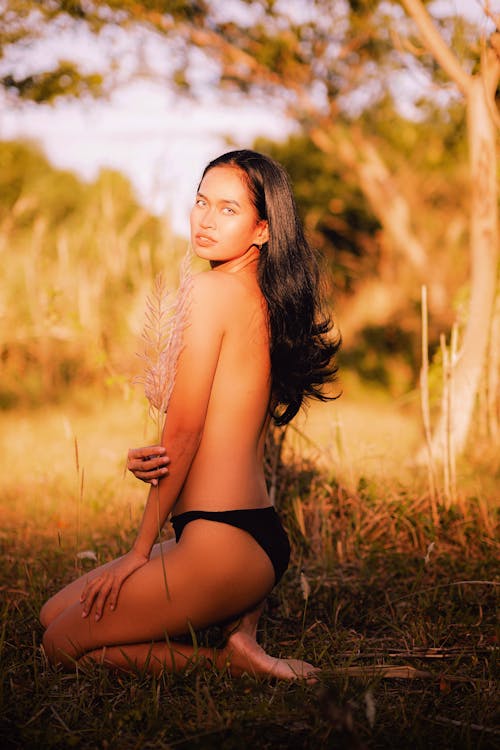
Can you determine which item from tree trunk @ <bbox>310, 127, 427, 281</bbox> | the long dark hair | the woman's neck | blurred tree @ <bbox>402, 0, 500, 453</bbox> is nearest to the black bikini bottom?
the long dark hair

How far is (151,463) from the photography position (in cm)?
180

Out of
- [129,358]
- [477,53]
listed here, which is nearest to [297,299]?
[477,53]

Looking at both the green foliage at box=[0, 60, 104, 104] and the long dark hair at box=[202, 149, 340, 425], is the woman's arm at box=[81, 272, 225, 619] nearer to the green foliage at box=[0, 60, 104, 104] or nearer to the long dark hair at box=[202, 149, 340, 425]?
the long dark hair at box=[202, 149, 340, 425]

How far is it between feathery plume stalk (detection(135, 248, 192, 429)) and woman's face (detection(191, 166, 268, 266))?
11 cm

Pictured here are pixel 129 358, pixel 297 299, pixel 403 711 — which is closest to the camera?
pixel 403 711

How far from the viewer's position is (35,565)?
280cm

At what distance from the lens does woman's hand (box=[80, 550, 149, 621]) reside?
184cm

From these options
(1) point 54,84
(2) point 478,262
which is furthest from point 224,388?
(1) point 54,84

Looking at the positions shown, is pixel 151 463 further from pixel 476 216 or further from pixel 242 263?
pixel 476 216

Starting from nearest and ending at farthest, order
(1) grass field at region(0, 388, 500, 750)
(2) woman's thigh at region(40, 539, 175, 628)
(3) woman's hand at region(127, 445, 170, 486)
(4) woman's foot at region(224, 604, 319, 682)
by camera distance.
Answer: (1) grass field at region(0, 388, 500, 750)
(3) woman's hand at region(127, 445, 170, 486)
(4) woman's foot at region(224, 604, 319, 682)
(2) woman's thigh at region(40, 539, 175, 628)

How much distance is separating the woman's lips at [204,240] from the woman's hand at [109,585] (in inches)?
30.7

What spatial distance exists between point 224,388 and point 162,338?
0.19m

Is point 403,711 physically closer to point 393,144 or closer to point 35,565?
point 35,565

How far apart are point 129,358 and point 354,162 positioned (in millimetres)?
2477
